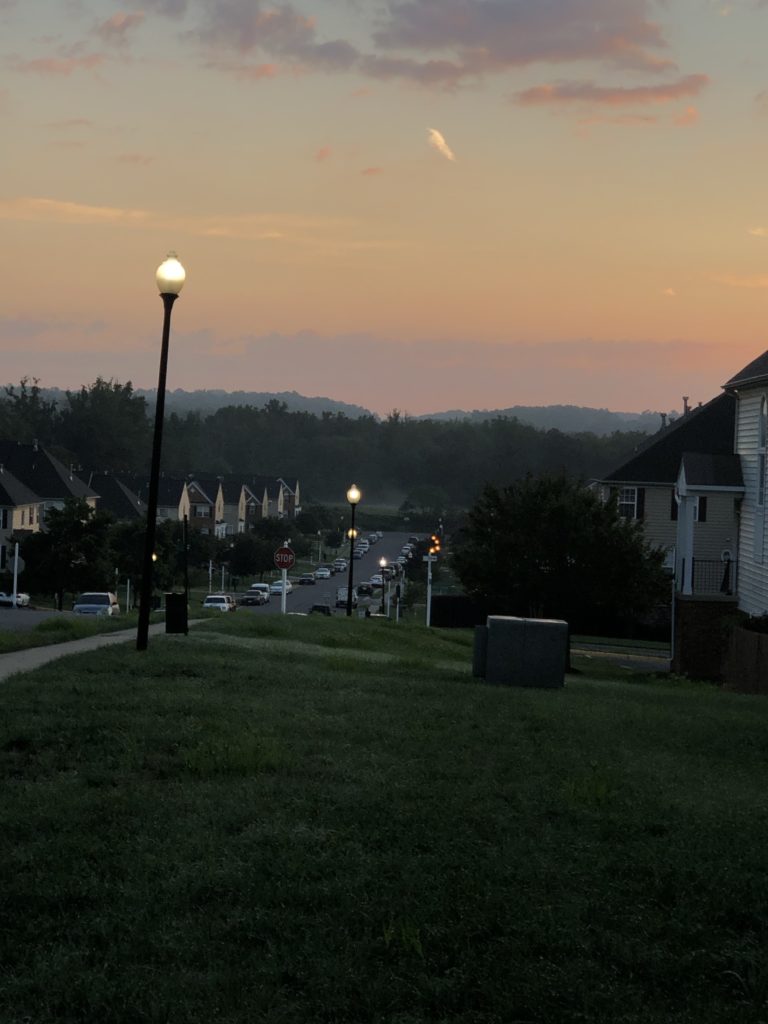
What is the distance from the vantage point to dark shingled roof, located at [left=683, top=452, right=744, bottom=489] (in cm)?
3394

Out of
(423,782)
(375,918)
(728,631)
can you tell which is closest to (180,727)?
(423,782)

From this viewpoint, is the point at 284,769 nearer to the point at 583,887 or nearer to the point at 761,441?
the point at 583,887

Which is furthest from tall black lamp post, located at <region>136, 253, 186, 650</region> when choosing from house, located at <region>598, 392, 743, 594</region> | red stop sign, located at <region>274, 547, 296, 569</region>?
house, located at <region>598, 392, 743, 594</region>

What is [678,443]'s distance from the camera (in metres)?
59.3

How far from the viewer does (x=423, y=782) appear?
30.1 ft

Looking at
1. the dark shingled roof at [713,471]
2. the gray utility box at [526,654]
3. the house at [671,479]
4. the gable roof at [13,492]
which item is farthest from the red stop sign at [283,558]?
the gable roof at [13,492]

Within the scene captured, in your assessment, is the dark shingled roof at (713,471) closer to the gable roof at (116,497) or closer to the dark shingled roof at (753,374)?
the dark shingled roof at (753,374)

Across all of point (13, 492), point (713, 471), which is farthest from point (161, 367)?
point (13, 492)

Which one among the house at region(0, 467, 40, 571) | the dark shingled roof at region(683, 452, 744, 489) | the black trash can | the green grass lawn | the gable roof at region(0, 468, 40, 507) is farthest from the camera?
the gable roof at region(0, 468, 40, 507)

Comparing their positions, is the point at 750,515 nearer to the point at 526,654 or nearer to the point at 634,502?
the point at 526,654

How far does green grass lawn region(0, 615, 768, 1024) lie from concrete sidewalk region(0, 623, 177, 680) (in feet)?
11.7

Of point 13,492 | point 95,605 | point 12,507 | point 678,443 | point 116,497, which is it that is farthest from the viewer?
point 116,497

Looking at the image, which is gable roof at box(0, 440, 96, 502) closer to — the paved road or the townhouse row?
the townhouse row

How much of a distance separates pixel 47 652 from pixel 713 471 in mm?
21338
